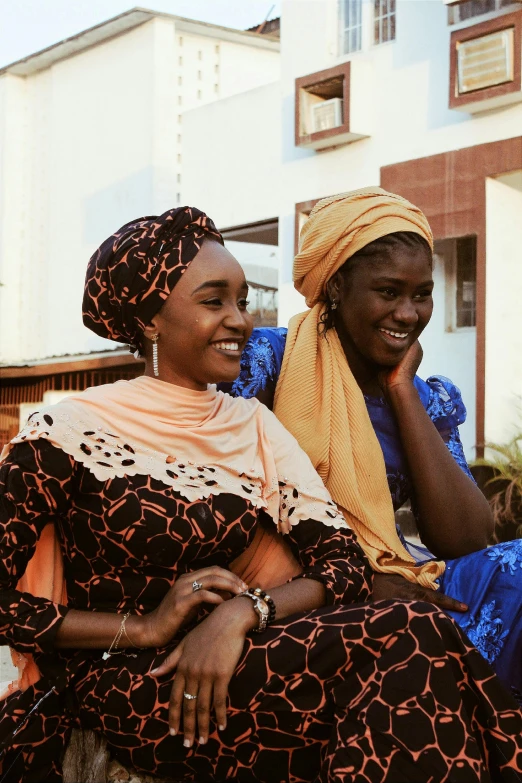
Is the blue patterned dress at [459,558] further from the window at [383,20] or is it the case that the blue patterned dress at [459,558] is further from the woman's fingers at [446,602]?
the window at [383,20]

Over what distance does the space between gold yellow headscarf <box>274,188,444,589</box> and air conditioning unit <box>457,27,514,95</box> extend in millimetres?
7514

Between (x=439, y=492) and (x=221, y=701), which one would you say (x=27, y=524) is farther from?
(x=439, y=492)

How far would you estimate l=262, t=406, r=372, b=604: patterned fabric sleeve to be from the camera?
267cm

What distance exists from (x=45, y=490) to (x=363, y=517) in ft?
3.81

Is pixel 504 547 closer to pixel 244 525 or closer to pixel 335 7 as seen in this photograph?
pixel 244 525

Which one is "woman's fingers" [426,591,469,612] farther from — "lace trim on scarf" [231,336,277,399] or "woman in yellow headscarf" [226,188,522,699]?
"lace trim on scarf" [231,336,277,399]

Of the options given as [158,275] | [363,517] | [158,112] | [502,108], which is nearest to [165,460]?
[158,275]

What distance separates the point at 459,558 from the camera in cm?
344

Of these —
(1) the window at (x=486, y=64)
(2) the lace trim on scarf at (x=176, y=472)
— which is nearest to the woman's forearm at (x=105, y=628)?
(2) the lace trim on scarf at (x=176, y=472)

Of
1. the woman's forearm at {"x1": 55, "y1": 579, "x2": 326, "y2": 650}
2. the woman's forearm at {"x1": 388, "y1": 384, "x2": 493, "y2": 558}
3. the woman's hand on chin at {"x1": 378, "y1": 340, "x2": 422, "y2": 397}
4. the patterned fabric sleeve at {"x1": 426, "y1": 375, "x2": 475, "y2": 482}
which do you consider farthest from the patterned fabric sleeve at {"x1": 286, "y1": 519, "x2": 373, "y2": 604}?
the patterned fabric sleeve at {"x1": 426, "y1": 375, "x2": 475, "y2": 482}

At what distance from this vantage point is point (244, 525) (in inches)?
107

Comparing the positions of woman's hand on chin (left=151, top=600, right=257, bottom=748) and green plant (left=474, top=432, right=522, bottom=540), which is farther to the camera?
green plant (left=474, top=432, right=522, bottom=540)

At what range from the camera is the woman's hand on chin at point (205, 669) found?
2291 mm

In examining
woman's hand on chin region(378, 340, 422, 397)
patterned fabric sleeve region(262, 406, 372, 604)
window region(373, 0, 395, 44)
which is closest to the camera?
patterned fabric sleeve region(262, 406, 372, 604)
